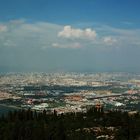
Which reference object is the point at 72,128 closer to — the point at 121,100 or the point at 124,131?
the point at 124,131

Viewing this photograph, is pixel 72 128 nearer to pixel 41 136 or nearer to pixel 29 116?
pixel 41 136

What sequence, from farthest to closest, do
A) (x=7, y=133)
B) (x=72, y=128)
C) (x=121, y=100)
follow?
(x=121, y=100) → (x=72, y=128) → (x=7, y=133)

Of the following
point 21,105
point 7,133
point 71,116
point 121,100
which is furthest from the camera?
point 121,100

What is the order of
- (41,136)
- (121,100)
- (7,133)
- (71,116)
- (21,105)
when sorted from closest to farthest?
1. (41,136)
2. (7,133)
3. (71,116)
4. (21,105)
5. (121,100)

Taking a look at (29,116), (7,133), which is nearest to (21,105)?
(29,116)

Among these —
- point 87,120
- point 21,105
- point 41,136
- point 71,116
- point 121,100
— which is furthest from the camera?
point 121,100

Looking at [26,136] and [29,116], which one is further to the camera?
[29,116]

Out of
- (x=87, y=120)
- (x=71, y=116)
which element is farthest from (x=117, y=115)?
(x=71, y=116)

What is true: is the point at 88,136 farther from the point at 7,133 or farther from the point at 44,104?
the point at 44,104

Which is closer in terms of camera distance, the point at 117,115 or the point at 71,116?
the point at 117,115
